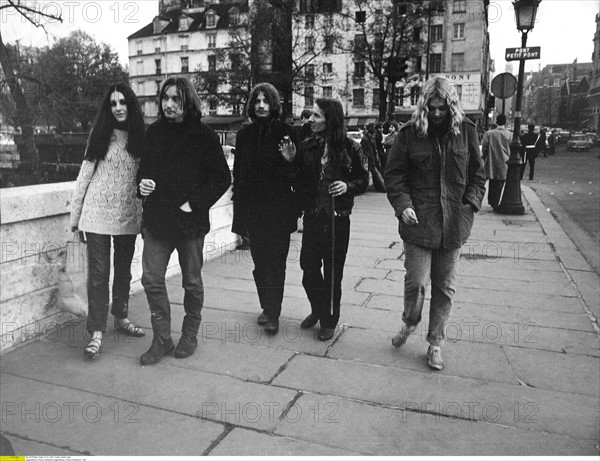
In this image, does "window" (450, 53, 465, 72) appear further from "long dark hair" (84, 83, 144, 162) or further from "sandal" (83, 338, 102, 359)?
"sandal" (83, 338, 102, 359)

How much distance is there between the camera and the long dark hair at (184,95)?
140 inches

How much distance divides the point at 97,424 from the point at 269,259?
1788 millimetres

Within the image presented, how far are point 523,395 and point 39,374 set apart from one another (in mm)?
2972

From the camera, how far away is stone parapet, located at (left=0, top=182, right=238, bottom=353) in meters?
3.86

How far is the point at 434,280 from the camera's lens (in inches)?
146

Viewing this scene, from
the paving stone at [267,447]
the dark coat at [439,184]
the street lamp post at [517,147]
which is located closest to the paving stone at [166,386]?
the paving stone at [267,447]

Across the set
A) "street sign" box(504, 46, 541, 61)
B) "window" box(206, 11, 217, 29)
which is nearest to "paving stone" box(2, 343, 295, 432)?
"street sign" box(504, 46, 541, 61)

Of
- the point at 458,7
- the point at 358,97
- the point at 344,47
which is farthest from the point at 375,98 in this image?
the point at 458,7

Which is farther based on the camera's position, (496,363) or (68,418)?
(496,363)

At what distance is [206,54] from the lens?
69.6 m

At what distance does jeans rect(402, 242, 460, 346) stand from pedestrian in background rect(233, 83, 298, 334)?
39.3 inches

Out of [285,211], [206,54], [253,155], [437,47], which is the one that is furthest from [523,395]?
[206,54]

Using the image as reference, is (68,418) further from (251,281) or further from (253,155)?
(251,281)

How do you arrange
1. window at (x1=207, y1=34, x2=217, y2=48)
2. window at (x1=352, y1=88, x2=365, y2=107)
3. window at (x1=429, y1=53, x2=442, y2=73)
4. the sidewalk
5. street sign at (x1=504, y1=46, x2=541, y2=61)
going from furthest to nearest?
1. window at (x1=207, y1=34, x2=217, y2=48)
2. window at (x1=429, y1=53, x2=442, y2=73)
3. window at (x1=352, y1=88, x2=365, y2=107)
4. street sign at (x1=504, y1=46, x2=541, y2=61)
5. the sidewalk
